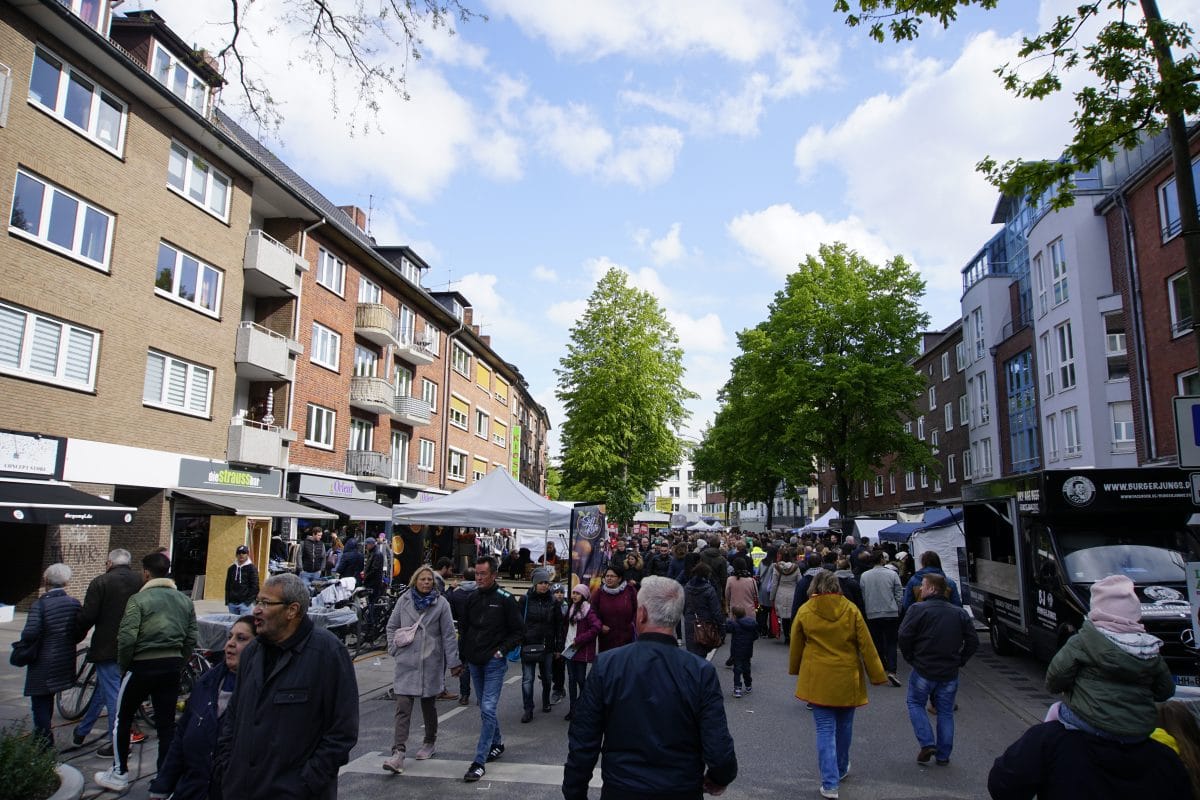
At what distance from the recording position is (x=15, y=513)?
43.0 ft

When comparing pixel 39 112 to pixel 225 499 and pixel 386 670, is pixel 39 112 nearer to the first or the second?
pixel 225 499

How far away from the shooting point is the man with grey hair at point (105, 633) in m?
7.27

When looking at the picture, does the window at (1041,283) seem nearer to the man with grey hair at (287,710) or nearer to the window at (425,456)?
the window at (425,456)

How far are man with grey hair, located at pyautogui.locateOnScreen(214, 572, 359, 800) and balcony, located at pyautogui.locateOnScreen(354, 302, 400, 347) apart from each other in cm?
2776

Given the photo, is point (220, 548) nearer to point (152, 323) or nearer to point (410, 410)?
point (152, 323)

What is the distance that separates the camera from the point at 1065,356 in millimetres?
30781

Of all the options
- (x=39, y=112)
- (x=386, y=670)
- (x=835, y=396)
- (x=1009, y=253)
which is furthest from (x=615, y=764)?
(x=1009, y=253)

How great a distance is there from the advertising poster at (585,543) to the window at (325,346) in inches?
590

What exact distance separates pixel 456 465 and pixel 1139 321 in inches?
1211

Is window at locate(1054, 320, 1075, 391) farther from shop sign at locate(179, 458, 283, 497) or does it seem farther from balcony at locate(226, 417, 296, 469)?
shop sign at locate(179, 458, 283, 497)

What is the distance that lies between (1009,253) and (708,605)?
38066 millimetres

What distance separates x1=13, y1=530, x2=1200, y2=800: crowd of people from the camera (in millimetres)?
3123

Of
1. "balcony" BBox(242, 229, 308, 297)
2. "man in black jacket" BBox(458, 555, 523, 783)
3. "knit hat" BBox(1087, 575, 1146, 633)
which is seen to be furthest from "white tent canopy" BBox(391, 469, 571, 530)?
"knit hat" BBox(1087, 575, 1146, 633)

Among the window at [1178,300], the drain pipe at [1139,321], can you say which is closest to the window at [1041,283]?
the drain pipe at [1139,321]
